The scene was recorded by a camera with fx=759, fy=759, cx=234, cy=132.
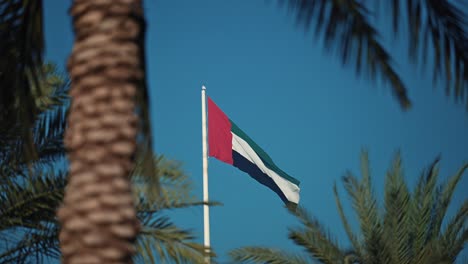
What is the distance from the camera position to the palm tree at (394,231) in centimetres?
1188

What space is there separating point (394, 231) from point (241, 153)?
4.16 m

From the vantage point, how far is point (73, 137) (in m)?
4.58

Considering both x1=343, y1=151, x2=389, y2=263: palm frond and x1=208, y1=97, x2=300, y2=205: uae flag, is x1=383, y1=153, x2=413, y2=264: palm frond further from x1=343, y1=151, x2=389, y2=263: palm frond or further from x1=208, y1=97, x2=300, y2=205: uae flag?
x1=208, y1=97, x2=300, y2=205: uae flag

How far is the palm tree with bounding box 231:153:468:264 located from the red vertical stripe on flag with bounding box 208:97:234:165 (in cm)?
291

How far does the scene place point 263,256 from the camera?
1251cm

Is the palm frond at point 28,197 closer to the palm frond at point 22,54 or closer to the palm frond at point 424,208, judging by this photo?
the palm frond at point 22,54

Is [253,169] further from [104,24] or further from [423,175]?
[104,24]

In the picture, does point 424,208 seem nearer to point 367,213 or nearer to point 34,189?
point 367,213

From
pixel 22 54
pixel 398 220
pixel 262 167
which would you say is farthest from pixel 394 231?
pixel 22 54

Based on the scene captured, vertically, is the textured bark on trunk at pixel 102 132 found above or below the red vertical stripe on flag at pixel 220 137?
below

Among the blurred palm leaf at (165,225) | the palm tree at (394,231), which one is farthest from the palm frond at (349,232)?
the blurred palm leaf at (165,225)

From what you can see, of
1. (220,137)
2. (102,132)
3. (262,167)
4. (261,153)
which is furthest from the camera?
(261,153)

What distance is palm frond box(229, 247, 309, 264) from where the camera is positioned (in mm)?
12250

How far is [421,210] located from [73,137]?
339 inches
